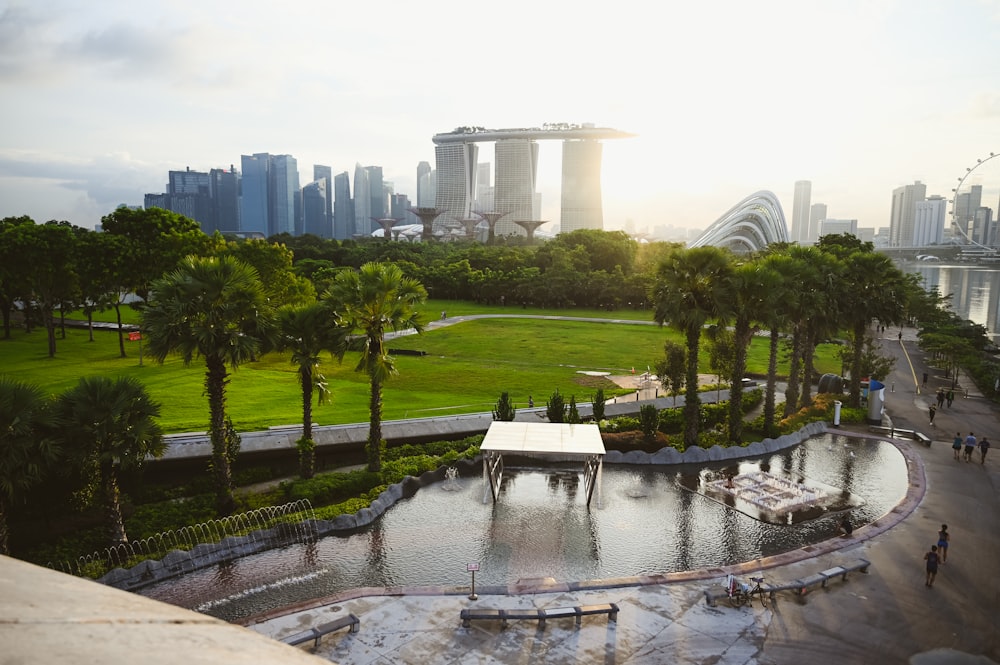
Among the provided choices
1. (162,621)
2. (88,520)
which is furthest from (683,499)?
(162,621)

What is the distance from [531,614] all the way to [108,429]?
1153cm

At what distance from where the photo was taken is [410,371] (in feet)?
142

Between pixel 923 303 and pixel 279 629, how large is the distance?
72038 mm

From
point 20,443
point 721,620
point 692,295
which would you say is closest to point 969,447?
point 692,295

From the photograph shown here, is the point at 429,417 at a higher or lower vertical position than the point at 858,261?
lower

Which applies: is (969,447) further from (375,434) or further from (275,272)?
(275,272)

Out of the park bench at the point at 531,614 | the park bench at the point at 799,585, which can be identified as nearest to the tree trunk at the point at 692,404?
the park bench at the point at 799,585

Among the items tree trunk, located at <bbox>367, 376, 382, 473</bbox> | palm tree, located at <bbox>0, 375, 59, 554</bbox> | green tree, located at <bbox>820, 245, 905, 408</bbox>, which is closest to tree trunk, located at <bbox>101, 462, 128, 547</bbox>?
palm tree, located at <bbox>0, 375, 59, 554</bbox>

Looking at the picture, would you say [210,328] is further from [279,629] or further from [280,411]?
[280,411]

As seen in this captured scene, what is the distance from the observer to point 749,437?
29.9 metres

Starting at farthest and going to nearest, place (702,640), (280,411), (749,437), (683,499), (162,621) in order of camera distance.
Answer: (280,411), (749,437), (683,499), (702,640), (162,621)

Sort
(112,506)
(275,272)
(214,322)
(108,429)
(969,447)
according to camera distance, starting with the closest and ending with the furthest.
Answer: (108,429), (112,506), (214,322), (969,447), (275,272)

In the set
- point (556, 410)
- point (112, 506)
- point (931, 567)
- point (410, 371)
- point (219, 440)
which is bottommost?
point (931, 567)

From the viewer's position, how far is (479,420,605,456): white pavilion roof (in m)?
21.4
